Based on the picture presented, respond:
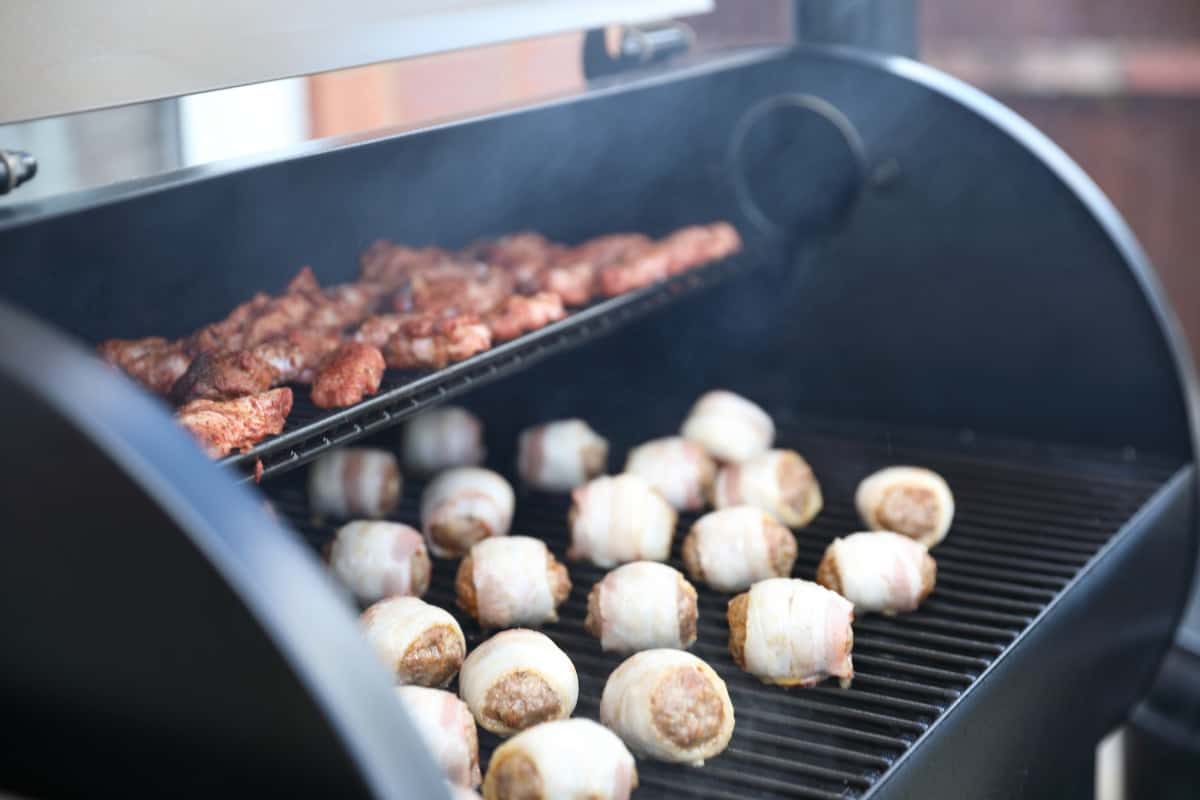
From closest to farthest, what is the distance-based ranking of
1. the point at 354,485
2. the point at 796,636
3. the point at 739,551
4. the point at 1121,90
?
1. the point at 796,636
2. the point at 739,551
3. the point at 354,485
4. the point at 1121,90

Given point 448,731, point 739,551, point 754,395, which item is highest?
point 448,731

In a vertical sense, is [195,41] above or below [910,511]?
above

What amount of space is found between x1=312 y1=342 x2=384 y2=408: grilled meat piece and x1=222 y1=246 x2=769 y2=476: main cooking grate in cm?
2

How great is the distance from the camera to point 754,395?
2590 millimetres

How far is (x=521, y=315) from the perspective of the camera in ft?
6.19

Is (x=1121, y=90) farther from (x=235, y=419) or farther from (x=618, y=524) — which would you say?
(x=235, y=419)

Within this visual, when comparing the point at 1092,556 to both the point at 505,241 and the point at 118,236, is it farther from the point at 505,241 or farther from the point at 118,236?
the point at 118,236

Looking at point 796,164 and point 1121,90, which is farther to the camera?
point 1121,90

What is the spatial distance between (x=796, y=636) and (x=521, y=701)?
0.35 metres

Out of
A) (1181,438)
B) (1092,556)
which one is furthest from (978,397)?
(1092,556)

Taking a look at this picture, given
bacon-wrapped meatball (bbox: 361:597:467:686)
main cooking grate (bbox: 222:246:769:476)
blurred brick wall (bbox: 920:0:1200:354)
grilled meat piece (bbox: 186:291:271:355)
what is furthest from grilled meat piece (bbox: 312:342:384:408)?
blurred brick wall (bbox: 920:0:1200:354)

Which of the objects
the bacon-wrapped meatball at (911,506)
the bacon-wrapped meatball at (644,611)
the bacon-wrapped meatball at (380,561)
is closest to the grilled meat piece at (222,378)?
the bacon-wrapped meatball at (380,561)

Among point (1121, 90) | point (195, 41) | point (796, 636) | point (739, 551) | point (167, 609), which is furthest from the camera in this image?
point (1121, 90)

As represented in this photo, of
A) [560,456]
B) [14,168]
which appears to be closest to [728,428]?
[560,456]
